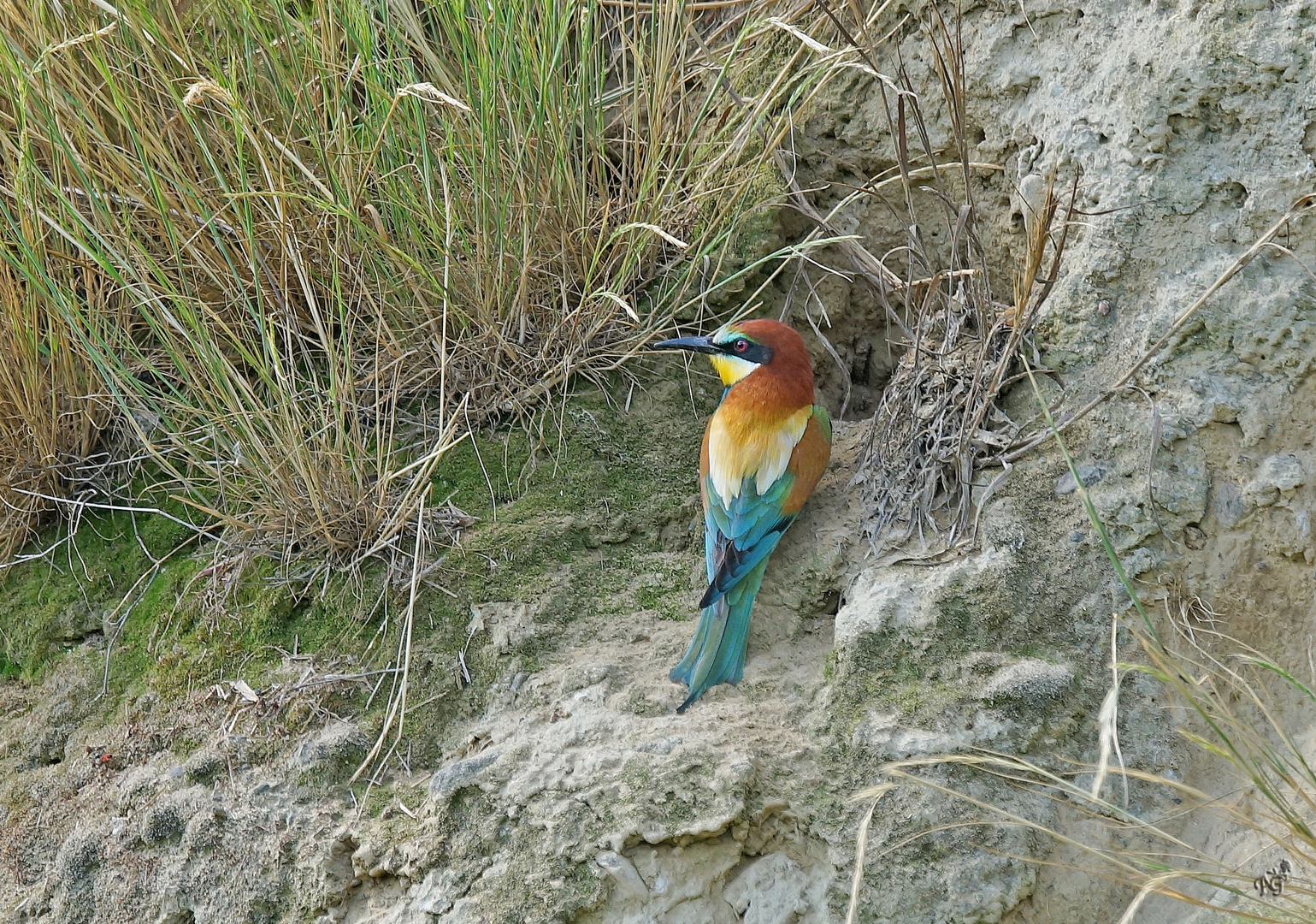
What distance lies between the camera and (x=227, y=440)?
9.57 feet

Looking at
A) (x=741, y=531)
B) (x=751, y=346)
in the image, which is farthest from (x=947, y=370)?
(x=741, y=531)

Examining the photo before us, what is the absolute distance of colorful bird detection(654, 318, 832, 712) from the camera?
8.40ft

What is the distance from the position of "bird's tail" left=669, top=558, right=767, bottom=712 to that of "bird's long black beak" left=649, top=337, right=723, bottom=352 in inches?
27.0

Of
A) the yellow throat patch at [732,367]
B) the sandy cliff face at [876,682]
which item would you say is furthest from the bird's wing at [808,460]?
the yellow throat patch at [732,367]

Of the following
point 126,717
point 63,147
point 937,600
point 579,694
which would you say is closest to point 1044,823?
point 937,600

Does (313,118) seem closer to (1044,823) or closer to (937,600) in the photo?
(937,600)

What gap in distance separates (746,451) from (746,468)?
6 cm

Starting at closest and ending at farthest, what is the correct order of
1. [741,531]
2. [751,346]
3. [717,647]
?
[717,647], [741,531], [751,346]

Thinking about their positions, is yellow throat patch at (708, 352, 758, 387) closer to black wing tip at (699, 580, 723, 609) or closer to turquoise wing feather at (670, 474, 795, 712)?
turquoise wing feather at (670, 474, 795, 712)

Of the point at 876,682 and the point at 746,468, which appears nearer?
the point at 876,682

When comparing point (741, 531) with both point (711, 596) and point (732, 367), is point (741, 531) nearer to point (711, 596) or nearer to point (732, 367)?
point (711, 596)

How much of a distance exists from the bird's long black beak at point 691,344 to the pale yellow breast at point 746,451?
0.18 meters

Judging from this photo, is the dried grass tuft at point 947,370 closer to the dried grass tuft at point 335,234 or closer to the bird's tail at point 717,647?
the bird's tail at point 717,647

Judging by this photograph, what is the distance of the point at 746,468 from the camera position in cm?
278
